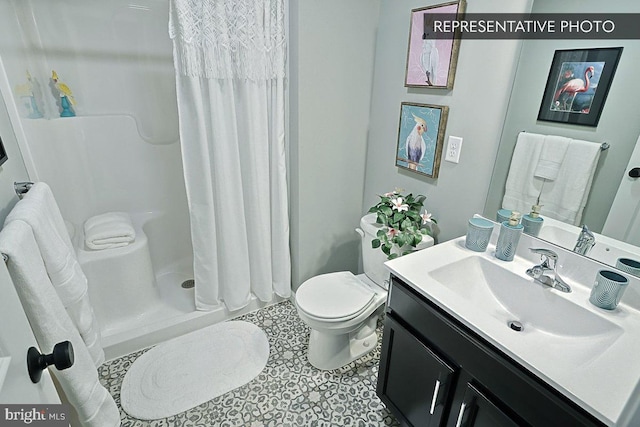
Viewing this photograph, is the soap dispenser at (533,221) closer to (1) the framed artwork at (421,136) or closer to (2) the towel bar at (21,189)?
(1) the framed artwork at (421,136)

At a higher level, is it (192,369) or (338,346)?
(338,346)

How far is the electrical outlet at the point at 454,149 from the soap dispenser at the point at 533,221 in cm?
41

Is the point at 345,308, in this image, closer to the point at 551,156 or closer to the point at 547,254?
the point at 547,254

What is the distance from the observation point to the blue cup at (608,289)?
3.41 ft

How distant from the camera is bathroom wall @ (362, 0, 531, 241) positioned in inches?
54.1

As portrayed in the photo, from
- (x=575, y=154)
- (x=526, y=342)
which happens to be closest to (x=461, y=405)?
(x=526, y=342)

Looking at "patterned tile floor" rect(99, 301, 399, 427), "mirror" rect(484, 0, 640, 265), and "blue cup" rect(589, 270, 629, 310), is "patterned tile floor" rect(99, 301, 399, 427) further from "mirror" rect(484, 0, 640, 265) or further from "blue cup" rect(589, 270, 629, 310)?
"mirror" rect(484, 0, 640, 265)

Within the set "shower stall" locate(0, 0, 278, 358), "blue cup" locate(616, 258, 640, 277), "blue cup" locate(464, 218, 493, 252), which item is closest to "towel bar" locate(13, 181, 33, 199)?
"shower stall" locate(0, 0, 278, 358)

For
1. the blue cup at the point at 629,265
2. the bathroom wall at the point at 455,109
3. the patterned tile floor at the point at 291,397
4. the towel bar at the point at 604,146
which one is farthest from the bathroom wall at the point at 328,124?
the blue cup at the point at 629,265

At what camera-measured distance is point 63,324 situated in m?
0.97

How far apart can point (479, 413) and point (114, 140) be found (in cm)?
261

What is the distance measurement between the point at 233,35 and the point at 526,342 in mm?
1768

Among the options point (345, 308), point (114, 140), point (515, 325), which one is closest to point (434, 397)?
point (515, 325)

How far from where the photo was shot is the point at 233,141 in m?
1.80
